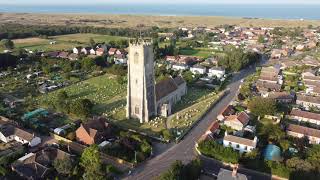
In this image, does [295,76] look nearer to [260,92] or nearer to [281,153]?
[260,92]

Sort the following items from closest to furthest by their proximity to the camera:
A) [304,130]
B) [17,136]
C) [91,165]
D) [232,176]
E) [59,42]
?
[232,176]
[91,165]
[17,136]
[304,130]
[59,42]

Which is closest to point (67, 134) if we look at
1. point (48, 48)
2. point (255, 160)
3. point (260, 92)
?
point (255, 160)

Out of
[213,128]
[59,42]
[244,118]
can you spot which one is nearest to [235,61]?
[244,118]

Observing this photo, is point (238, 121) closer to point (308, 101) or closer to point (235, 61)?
point (308, 101)

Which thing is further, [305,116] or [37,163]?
[305,116]

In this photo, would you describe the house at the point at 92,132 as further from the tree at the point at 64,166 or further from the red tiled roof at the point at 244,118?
the red tiled roof at the point at 244,118

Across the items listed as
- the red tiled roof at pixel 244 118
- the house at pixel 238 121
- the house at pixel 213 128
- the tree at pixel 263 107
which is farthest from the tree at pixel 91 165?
the tree at pixel 263 107
